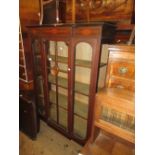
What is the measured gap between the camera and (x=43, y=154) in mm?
1841

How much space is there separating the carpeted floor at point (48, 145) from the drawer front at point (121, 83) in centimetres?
118

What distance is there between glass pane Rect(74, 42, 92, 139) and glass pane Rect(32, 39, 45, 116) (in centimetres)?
65

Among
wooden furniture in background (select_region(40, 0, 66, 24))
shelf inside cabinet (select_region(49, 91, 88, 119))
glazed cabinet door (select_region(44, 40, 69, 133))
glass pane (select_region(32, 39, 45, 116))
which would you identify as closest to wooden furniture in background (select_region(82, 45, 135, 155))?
shelf inside cabinet (select_region(49, 91, 88, 119))

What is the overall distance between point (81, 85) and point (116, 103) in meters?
0.77

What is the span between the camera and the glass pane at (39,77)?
6.50 feet

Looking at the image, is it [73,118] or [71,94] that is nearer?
[71,94]

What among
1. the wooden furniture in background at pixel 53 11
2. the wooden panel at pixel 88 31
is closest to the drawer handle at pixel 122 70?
the wooden panel at pixel 88 31

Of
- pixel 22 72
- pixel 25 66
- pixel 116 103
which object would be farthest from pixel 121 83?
pixel 22 72

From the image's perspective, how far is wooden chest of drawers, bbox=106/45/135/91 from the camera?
1138 millimetres

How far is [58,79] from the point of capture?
1.94 m
